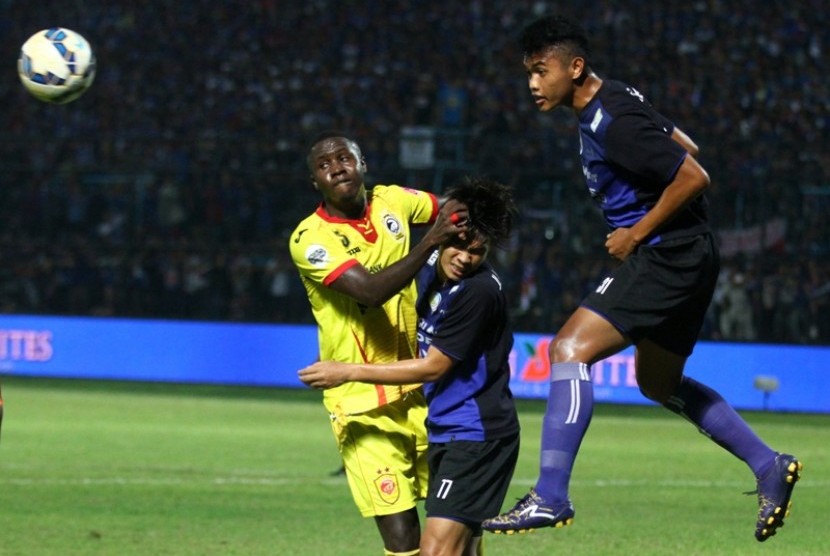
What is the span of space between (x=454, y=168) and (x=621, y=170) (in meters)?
14.3

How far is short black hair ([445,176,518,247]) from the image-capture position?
596 cm

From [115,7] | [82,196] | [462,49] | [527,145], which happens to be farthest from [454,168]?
[115,7]

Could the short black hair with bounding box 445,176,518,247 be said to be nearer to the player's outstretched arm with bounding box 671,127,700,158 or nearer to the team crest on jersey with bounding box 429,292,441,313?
the team crest on jersey with bounding box 429,292,441,313

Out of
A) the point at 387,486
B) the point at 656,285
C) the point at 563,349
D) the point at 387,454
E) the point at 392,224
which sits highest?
the point at 392,224

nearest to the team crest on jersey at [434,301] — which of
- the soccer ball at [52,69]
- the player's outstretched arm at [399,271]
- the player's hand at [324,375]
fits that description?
the player's outstretched arm at [399,271]

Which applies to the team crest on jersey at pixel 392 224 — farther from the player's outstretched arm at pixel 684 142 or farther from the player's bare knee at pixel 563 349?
the player's outstretched arm at pixel 684 142

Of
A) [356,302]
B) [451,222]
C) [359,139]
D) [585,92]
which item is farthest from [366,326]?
[359,139]

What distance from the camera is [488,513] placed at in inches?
239

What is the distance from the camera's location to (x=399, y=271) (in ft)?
20.5

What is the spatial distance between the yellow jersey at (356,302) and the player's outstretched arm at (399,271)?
0.26 feet

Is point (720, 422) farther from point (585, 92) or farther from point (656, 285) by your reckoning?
point (585, 92)

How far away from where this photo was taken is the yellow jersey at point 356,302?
6.61 metres

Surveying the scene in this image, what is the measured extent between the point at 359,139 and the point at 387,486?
1734 centimetres

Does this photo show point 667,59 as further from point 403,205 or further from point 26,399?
point 403,205
